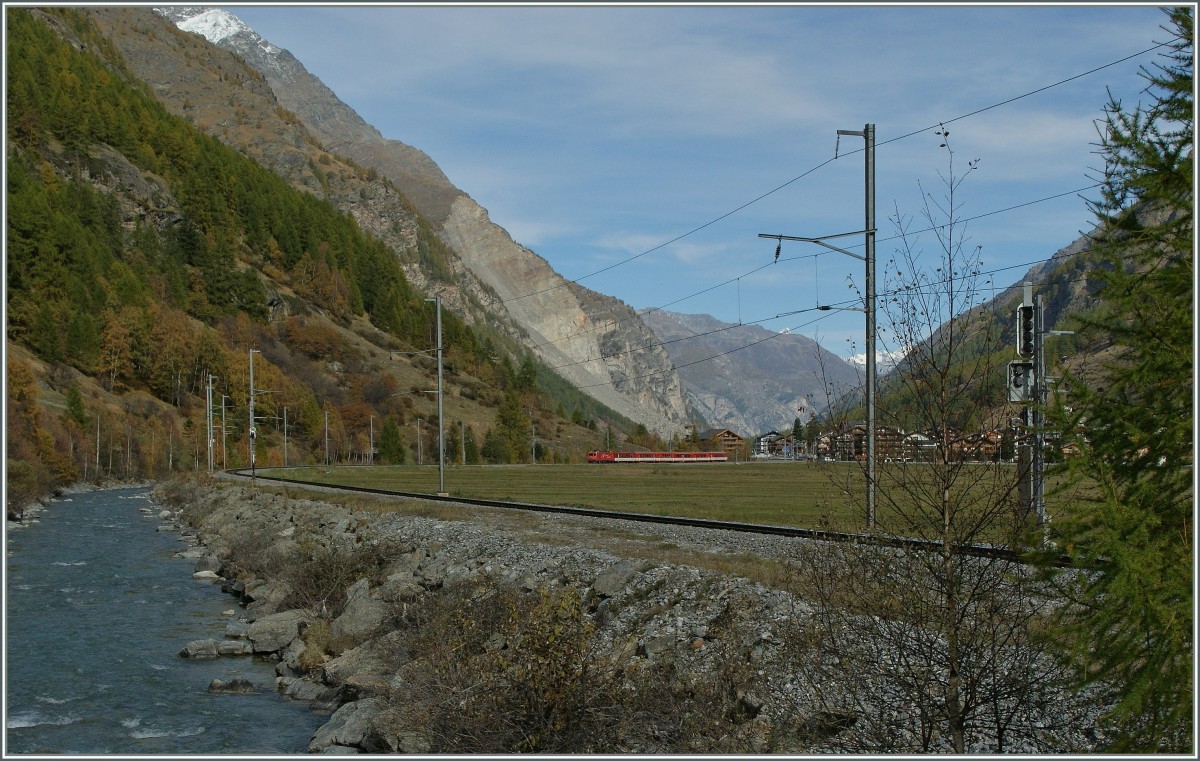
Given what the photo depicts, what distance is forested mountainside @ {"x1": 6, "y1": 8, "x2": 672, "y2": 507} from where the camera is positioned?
328 feet

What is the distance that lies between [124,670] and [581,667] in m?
12.0

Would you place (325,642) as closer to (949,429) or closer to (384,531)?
(384,531)

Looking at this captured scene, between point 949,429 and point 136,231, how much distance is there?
16976 cm

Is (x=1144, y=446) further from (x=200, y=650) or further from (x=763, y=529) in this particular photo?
(x=200, y=650)

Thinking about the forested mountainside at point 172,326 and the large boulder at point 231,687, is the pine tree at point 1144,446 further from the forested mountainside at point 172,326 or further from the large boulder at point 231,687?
the forested mountainside at point 172,326

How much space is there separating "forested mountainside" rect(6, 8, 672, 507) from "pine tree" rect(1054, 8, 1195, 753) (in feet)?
181

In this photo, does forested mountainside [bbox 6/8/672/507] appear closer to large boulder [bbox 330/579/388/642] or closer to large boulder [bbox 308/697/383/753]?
large boulder [bbox 330/579/388/642]

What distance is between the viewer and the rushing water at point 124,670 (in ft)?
47.5

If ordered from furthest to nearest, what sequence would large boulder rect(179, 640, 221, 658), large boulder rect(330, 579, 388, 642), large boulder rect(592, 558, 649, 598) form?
large boulder rect(179, 640, 221, 658) < large boulder rect(330, 579, 388, 642) < large boulder rect(592, 558, 649, 598)

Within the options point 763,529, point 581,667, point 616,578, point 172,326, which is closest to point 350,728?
point 581,667

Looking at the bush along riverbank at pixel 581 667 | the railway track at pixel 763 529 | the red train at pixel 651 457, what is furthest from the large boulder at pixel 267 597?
the red train at pixel 651 457

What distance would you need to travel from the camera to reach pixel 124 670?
1873 cm

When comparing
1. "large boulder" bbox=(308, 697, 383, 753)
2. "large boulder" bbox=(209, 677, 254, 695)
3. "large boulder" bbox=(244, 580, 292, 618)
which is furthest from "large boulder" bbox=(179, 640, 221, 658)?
"large boulder" bbox=(308, 697, 383, 753)

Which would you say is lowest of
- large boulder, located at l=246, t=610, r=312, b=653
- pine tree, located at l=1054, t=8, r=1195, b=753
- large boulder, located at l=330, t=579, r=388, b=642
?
large boulder, located at l=246, t=610, r=312, b=653
